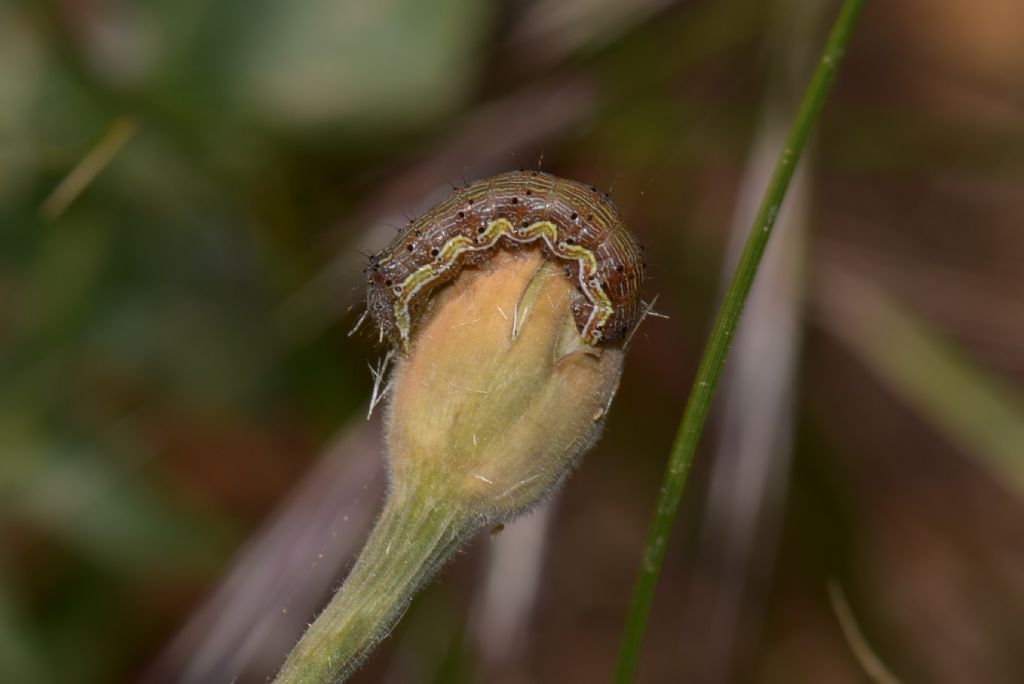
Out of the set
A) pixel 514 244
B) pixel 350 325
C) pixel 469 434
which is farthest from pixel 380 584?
pixel 350 325

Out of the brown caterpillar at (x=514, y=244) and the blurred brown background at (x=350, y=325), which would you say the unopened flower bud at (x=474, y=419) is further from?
the blurred brown background at (x=350, y=325)

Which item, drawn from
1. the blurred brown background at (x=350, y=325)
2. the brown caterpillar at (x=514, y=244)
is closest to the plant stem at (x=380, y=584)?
the brown caterpillar at (x=514, y=244)

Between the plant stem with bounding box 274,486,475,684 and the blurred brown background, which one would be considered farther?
the blurred brown background

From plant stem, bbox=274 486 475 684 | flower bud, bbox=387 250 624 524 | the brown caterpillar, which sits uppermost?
the brown caterpillar

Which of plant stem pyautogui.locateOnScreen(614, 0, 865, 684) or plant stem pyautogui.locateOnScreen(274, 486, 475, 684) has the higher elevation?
plant stem pyautogui.locateOnScreen(614, 0, 865, 684)

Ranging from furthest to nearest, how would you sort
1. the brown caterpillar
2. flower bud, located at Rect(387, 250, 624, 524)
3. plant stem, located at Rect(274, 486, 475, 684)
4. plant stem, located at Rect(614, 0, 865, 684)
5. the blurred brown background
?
the blurred brown background
the brown caterpillar
plant stem, located at Rect(614, 0, 865, 684)
flower bud, located at Rect(387, 250, 624, 524)
plant stem, located at Rect(274, 486, 475, 684)

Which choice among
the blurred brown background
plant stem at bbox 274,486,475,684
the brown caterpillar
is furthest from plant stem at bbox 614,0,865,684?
the blurred brown background

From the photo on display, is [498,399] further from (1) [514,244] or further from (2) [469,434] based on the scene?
(1) [514,244]

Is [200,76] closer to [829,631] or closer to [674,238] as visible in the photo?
[674,238]

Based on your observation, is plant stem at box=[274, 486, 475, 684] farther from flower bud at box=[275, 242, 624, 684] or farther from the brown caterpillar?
the brown caterpillar
